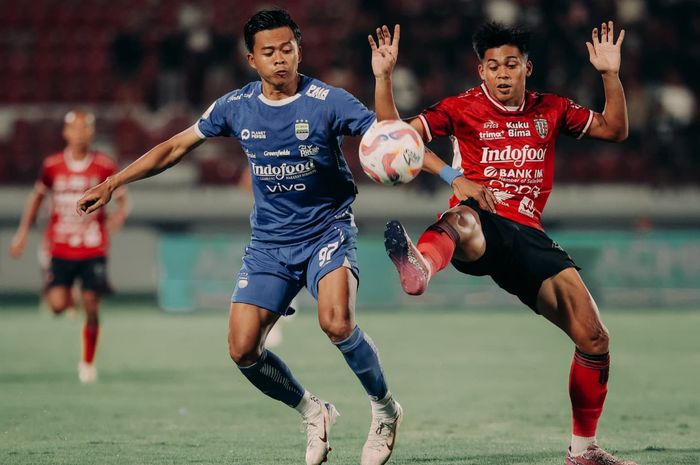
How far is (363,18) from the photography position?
19.5 meters

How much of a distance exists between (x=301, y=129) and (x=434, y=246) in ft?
3.11

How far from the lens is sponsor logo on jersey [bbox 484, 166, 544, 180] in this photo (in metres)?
6.23

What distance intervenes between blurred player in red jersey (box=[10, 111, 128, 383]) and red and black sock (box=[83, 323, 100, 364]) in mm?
11

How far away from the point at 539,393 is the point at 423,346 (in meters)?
3.37

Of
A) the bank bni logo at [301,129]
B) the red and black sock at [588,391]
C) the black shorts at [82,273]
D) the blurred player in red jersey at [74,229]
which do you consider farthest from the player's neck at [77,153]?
the red and black sock at [588,391]

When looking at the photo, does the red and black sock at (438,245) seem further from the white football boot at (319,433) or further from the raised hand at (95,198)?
the raised hand at (95,198)

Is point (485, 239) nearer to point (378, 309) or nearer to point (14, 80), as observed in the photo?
point (378, 309)

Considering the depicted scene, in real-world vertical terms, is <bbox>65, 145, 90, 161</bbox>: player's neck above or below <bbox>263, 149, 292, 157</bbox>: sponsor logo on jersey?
below

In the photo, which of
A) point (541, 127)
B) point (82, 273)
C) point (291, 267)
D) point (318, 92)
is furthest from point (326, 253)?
point (82, 273)

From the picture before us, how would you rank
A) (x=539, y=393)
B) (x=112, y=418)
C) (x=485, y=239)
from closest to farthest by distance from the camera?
(x=485, y=239) → (x=112, y=418) → (x=539, y=393)

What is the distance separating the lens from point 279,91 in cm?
625

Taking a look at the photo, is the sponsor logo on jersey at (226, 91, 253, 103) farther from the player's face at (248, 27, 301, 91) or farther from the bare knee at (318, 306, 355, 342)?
the bare knee at (318, 306, 355, 342)

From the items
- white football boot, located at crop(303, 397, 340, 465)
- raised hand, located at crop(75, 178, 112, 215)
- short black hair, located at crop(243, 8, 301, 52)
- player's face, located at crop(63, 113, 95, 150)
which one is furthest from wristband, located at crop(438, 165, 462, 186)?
player's face, located at crop(63, 113, 95, 150)

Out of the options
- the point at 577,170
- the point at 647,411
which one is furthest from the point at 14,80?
the point at 647,411
